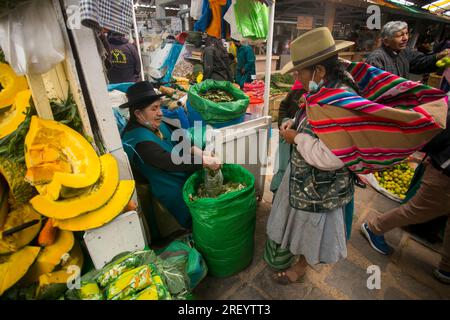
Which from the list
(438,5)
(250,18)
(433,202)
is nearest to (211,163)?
(250,18)

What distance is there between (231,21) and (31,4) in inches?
68.7

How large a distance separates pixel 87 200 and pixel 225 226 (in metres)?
0.94

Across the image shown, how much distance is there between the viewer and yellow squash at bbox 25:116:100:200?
1112 millimetres

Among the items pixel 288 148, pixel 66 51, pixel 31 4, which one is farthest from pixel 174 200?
pixel 31 4

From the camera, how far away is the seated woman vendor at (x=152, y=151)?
183 centimetres

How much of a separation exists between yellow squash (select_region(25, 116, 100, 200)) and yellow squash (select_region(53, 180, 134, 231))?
0.17 meters

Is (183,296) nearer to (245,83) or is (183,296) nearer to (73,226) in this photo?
(73,226)

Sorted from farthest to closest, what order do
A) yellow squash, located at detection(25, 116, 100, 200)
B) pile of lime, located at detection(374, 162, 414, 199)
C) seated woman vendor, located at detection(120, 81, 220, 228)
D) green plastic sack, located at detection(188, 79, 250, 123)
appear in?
pile of lime, located at detection(374, 162, 414, 199) < green plastic sack, located at detection(188, 79, 250, 123) < seated woman vendor, located at detection(120, 81, 220, 228) < yellow squash, located at detection(25, 116, 100, 200)

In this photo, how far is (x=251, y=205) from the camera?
1.82 meters

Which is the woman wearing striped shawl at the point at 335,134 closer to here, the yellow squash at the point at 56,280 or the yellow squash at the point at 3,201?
the yellow squash at the point at 56,280

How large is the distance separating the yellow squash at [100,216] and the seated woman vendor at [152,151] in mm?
541

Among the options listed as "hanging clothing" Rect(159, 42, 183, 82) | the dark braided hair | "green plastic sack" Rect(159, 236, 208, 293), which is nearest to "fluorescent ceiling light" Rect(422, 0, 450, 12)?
"hanging clothing" Rect(159, 42, 183, 82)

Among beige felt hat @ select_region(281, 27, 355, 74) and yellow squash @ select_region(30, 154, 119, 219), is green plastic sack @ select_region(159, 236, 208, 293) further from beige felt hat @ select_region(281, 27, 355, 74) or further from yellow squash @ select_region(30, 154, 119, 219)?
beige felt hat @ select_region(281, 27, 355, 74)

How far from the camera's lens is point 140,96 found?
1.84 m
